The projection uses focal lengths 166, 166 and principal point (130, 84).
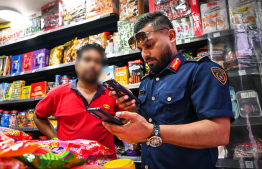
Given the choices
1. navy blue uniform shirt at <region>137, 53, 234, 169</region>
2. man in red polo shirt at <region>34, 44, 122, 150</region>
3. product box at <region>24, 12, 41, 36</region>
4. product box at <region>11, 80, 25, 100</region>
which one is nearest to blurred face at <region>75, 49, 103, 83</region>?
man in red polo shirt at <region>34, 44, 122, 150</region>

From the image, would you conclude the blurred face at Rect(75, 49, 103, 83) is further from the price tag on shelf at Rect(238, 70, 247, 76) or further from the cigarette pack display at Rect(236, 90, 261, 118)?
the cigarette pack display at Rect(236, 90, 261, 118)

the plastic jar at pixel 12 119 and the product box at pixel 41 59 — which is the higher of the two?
the product box at pixel 41 59

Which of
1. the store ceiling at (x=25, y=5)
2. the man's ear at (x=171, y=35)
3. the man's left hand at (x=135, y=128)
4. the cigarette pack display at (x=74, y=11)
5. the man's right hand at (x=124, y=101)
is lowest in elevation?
the man's left hand at (x=135, y=128)

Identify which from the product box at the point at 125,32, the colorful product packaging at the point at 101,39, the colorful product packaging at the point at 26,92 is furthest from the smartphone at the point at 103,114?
the colorful product packaging at the point at 26,92

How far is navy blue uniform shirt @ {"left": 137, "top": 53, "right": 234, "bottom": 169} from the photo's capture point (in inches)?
30.9

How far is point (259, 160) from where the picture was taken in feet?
4.78

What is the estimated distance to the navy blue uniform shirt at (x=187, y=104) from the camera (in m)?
0.78

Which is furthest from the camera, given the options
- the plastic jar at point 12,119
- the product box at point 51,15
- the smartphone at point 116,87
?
the plastic jar at point 12,119

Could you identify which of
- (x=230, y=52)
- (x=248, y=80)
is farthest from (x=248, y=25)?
(x=248, y=80)

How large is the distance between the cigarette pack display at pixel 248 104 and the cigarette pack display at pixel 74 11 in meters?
2.42

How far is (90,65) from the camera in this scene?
147 cm

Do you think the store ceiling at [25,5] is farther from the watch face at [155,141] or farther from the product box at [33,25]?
the watch face at [155,141]

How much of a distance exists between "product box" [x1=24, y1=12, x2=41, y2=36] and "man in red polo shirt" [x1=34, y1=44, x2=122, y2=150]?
2196mm

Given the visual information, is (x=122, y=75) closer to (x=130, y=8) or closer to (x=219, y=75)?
(x=130, y=8)
